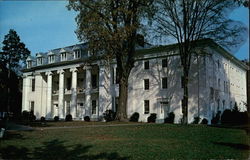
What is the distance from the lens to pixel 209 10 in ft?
92.6

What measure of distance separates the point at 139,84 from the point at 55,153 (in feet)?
101

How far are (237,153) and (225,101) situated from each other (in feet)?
109

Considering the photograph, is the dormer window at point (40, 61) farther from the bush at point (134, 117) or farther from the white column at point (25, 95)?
the bush at point (134, 117)

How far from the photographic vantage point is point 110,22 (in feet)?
82.1

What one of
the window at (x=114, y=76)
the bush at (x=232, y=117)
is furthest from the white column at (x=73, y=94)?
the bush at (x=232, y=117)

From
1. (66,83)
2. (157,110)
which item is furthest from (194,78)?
(66,83)

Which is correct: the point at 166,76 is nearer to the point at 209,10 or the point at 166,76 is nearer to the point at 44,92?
the point at 209,10

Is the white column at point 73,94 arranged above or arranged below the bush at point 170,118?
above

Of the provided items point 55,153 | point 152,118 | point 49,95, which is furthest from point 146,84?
point 55,153

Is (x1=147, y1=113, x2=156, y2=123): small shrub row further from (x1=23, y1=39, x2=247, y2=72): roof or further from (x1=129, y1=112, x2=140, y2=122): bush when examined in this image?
(x1=23, y1=39, x2=247, y2=72): roof

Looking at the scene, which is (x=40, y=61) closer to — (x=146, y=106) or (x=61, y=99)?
(x=61, y=99)

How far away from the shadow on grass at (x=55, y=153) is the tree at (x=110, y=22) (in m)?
14.3

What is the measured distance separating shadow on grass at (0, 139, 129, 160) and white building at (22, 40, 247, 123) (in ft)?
55.8

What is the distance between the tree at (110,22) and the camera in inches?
962
